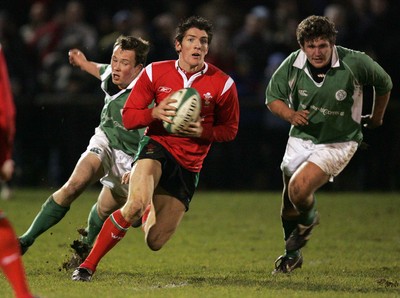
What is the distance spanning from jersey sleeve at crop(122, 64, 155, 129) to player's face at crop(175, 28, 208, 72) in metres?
0.32

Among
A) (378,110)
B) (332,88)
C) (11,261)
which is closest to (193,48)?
(332,88)

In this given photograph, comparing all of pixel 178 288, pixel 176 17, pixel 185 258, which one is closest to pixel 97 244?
pixel 178 288

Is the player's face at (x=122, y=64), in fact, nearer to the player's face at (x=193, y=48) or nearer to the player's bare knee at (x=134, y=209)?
the player's face at (x=193, y=48)

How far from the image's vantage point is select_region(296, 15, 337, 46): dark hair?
26.6ft

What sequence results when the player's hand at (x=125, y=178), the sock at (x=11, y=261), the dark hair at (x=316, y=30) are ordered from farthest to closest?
the dark hair at (x=316, y=30), the player's hand at (x=125, y=178), the sock at (x=11, y=261)

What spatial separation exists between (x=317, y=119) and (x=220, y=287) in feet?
6.19

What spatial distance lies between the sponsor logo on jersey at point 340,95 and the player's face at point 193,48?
1.25 metres

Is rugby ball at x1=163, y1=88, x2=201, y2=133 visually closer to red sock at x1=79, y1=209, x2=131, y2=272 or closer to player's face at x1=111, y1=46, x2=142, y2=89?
red sock at x1=79, y1=209, x2=131, y2=272

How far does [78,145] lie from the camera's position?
15.8 m

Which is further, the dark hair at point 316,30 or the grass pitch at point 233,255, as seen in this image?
the dark hair at point 316,30

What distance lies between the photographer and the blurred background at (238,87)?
51.1ft

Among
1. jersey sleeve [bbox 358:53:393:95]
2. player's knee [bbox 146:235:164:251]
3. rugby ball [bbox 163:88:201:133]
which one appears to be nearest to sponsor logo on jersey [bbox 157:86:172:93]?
rugby ball [bbox 163:88:201:133]

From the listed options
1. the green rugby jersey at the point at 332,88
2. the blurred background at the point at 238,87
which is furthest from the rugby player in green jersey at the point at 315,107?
the blurred background at the point at 238,87

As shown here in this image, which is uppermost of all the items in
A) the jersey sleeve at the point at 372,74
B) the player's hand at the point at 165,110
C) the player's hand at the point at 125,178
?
the jersey sleeve at the point at 372,74
